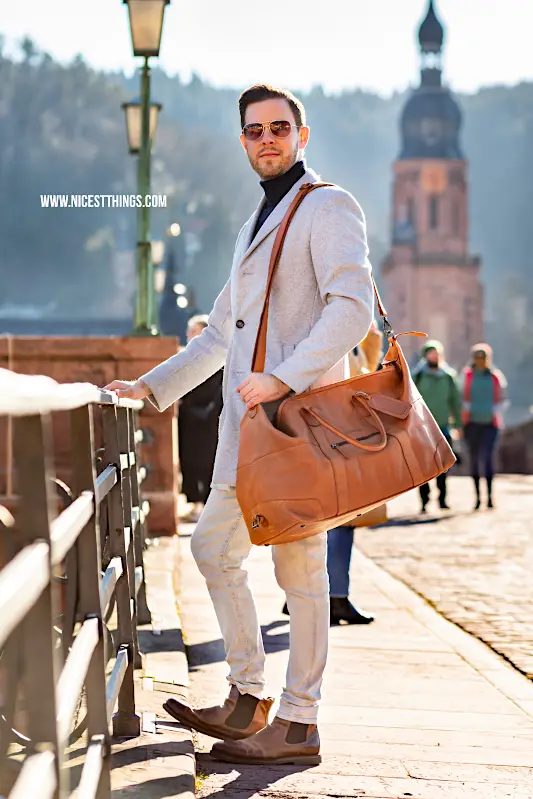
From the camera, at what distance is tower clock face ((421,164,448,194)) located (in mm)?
94688

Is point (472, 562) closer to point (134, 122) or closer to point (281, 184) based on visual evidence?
point (134, 122)

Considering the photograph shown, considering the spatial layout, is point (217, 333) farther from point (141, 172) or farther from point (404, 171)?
point (404, 171)

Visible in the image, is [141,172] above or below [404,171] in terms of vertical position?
below

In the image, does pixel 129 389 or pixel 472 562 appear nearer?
pixel 129 389

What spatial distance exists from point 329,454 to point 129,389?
2.64 ft

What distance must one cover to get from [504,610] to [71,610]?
3.92 meters

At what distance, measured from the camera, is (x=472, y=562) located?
934cm

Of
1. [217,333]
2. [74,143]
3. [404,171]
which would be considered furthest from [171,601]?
[74,143]

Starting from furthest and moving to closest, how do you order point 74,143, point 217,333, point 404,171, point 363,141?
point 363,141 < point 74,143 < point 404,171 < point 217,333

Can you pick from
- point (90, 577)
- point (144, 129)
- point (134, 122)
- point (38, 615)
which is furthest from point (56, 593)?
point (134, 122)

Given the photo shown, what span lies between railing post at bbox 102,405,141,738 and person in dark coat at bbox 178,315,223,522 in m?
6.65

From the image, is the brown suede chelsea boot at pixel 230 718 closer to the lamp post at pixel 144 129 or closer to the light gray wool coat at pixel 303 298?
the light gray wool coat at pixel 303 298

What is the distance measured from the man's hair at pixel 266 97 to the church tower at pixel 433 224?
90.4 m

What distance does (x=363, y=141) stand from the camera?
191125 millimetres
